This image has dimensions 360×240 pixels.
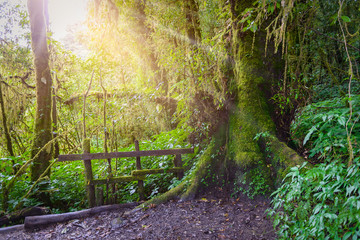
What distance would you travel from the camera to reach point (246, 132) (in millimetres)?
4293

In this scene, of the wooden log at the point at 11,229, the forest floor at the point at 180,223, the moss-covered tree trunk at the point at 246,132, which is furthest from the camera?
the wooden log at the point at 11,229

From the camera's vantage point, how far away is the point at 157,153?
541 centimetres

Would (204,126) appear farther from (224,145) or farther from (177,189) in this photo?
(177,189)

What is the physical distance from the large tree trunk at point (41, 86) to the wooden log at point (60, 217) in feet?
5.10

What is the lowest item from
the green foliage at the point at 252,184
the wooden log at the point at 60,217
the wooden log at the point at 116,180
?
the wooden log at the point at 60,217

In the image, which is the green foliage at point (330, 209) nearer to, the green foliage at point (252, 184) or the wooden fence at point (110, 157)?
the green foliage at point (252, 184)

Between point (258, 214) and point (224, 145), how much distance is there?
1729 mm

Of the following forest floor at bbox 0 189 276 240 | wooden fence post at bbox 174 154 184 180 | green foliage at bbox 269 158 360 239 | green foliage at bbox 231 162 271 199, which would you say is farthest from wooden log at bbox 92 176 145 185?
green foliage at bbox 269 158 360 239

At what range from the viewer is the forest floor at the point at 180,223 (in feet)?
10.5

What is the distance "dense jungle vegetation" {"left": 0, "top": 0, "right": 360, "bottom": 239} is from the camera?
2502 millimetres

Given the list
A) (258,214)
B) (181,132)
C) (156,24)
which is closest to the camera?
(258,214)

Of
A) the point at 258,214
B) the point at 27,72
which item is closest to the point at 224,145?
the point at 258,214

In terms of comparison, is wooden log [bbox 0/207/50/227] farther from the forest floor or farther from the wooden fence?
the wooden fence

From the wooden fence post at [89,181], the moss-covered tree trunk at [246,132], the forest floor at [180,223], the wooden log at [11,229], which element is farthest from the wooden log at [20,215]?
the moss-covered tree trunk at [246,132]
